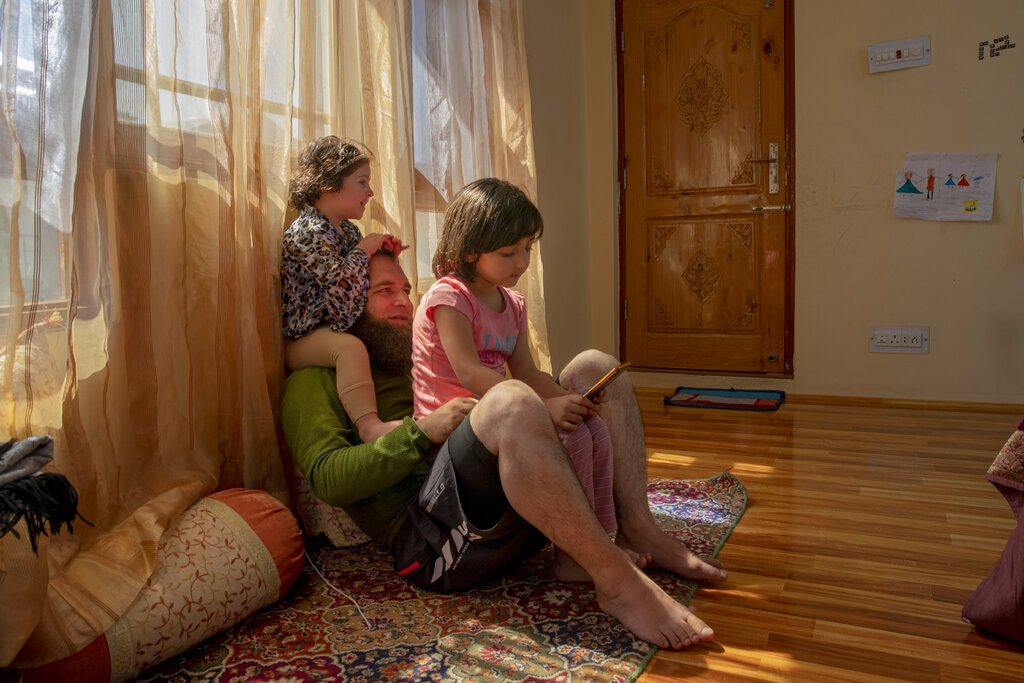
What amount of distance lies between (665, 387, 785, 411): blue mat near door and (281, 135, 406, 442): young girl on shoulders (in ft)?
7.63

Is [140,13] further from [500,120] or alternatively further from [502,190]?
[500,120]

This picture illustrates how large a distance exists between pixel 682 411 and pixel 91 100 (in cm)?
295

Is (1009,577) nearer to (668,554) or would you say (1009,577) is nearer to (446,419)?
(668,554)

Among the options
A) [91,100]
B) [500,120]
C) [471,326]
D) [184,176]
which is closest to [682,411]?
[500,120]

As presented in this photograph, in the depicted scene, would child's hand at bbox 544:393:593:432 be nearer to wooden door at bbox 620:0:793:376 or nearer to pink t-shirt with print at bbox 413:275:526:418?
pink t-shirt with print at bbox 413:275:526:418

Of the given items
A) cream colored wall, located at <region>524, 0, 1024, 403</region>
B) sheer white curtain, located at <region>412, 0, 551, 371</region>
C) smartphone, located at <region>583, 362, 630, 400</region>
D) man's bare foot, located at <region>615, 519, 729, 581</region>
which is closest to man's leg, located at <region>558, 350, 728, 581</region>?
man's bare foot, located at <region>615, 519, 729, 581</region>

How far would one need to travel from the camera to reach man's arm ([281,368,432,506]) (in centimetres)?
165

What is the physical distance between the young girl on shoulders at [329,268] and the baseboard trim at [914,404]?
277 centimetres

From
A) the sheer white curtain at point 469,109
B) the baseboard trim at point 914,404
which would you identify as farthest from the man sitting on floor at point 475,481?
the baseboard trim at point 914,404

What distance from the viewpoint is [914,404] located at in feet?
12.4

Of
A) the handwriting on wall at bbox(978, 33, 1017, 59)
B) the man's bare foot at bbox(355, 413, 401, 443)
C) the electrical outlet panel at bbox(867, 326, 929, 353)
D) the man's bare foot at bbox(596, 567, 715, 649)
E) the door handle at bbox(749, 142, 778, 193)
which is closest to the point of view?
the man's bare foot at bbox(596, 567, 715, 649)

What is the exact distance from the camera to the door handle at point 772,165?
4.04 meters

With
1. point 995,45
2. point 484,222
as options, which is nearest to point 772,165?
point 995,45

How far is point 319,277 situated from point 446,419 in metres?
0.53
